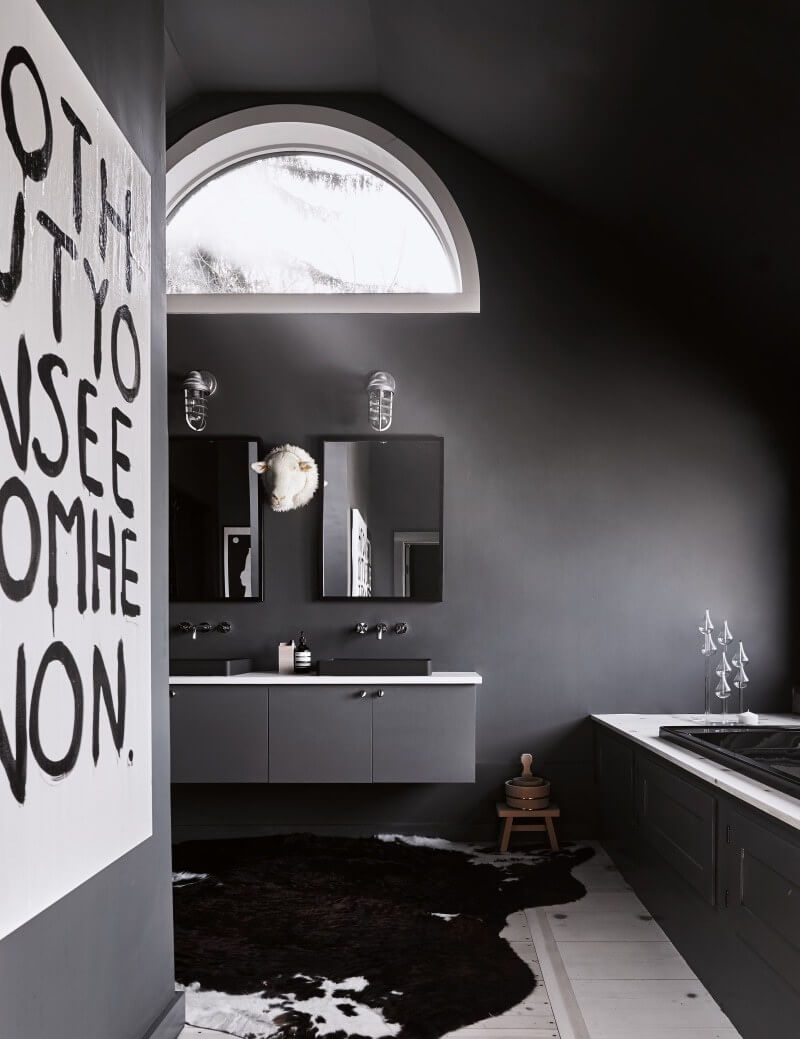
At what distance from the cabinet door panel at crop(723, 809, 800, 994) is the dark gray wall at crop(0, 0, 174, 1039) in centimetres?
155

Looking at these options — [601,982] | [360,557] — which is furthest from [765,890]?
[360,557]

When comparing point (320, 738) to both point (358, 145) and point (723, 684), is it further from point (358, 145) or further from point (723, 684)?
Result: point (358, 145)

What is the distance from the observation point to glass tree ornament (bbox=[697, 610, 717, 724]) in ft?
13.4

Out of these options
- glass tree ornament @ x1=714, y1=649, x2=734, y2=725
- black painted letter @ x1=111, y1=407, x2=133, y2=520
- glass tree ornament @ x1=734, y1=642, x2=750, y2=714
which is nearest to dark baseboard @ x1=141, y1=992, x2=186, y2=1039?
black painted letter @ x1=111, y1=407, x2=133, y2=520

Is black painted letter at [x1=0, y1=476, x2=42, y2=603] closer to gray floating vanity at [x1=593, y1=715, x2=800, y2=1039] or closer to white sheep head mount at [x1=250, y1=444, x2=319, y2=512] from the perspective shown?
gray floating vanity at [x1=593, y1=715, x2=800, y2=1039]

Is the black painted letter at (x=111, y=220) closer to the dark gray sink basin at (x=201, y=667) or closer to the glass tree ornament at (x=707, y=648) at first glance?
the dark gray sink basin at (x=201, y=667)

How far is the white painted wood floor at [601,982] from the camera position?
2.43 m

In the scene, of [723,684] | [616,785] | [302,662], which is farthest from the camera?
[302,662]

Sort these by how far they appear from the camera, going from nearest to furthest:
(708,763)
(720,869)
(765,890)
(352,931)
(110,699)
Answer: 1. (110,699)
2. (765,890)
3. (720,869)
4. (708,763)
5. (352,931)

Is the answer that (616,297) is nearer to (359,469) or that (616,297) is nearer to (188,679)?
(359,469)

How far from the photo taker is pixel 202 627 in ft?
14.5

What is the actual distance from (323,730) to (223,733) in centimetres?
46

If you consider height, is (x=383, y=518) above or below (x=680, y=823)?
above

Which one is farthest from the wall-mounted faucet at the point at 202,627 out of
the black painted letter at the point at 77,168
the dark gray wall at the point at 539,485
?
the black painted letter at the point at 77,168
